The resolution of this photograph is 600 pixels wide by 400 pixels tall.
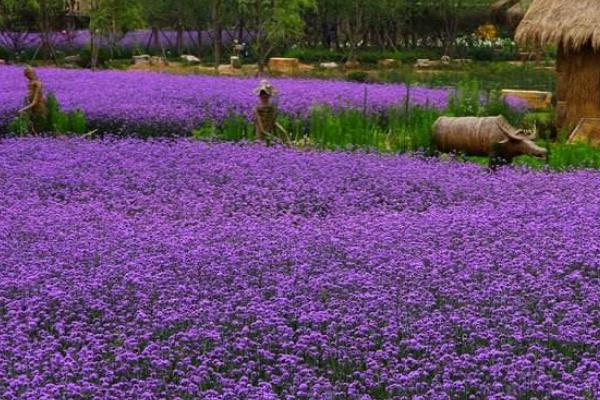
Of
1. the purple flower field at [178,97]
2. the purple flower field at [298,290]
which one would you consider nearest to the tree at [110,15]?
the purple flower field at [178,97]

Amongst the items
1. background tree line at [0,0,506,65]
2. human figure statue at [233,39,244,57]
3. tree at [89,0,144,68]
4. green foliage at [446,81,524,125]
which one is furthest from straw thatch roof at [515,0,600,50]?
human figure statue at [233,39,244,57]

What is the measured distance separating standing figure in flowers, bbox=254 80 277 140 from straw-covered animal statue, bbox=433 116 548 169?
2.40 metres

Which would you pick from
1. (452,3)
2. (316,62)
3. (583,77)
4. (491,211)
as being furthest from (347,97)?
(452,3)

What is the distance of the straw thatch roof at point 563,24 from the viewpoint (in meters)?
19.0

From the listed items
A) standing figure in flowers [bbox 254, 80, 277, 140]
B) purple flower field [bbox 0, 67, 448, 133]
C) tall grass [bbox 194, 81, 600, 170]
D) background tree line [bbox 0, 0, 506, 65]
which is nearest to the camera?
tall grass [bbox 194, 81, 600, 170]

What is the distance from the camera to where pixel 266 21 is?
35.1 metres

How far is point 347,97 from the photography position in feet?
68.2

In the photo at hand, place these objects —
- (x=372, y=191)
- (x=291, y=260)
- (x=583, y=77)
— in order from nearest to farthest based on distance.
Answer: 1. (x=291, y=260)
2. (x=372, y=191)
3. (x=583, y=77)

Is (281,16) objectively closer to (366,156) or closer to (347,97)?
(347,97)

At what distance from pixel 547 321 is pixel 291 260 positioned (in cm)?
218

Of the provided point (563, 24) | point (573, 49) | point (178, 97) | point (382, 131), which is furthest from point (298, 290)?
point (178, 97)

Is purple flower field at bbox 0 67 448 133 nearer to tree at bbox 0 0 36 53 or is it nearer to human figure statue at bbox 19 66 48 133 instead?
human figure statue at bbox 19 66 48 133

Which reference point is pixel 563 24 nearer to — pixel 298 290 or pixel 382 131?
pixel 382 131

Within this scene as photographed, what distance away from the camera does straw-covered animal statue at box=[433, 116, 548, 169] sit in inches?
569
